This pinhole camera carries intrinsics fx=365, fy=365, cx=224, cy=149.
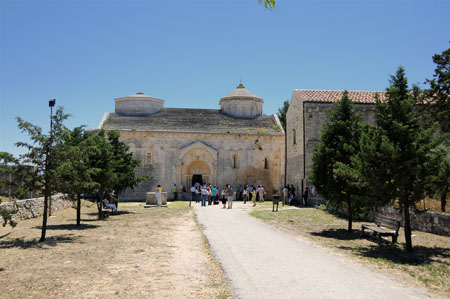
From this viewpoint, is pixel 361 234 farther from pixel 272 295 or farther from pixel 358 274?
pixel 272 295

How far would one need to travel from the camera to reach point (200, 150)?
120ft

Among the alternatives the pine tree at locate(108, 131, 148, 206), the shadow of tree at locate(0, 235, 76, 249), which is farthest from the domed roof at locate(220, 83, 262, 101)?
the shadow of tree at locate(0, 235, 76, 249)

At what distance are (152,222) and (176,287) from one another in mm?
10915

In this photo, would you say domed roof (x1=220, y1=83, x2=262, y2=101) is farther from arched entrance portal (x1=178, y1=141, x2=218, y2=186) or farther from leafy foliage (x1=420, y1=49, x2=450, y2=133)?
leafy foliage (x1=420, y1=49, x2=450, y2=133)

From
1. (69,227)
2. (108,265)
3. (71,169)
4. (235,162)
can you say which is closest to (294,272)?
(108,265)

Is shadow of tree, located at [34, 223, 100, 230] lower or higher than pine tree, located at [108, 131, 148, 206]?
lower

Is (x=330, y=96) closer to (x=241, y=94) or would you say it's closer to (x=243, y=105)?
(x=243, y=105)

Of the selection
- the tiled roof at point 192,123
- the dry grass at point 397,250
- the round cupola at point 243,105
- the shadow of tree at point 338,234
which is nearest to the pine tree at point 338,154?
the shadow of tree at point 338,234

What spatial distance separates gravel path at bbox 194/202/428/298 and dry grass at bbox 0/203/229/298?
21.0 inches

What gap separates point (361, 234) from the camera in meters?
13.2

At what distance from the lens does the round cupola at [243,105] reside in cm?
4156

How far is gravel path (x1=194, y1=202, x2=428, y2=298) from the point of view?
6.45 m

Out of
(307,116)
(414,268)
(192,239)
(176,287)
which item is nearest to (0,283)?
(176,287)

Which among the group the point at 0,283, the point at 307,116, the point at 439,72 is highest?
the point at 439,72
